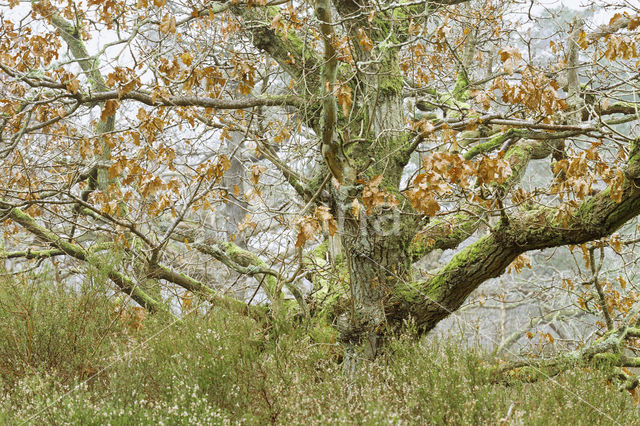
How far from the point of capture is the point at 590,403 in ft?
9.57

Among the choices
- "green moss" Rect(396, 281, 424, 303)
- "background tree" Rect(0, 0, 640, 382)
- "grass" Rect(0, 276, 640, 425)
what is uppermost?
"background tree" Rect(0, 0, 640, 382)

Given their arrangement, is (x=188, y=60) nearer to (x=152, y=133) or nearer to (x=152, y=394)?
(x=152, y=133)

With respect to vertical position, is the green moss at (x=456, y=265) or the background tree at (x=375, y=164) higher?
the background tree at (x=375, y=164)

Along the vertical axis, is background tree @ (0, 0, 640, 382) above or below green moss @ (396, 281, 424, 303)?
above

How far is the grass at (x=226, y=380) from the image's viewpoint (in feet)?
8.91

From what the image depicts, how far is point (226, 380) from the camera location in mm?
3180

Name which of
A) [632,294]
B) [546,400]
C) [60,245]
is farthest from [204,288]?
[632,294]

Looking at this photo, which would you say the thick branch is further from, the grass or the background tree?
the grass

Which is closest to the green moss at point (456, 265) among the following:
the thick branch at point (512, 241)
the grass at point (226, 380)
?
the thick branch at point (512, 241)

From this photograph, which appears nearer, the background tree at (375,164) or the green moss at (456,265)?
the background tree at (375,164)

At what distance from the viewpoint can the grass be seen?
272cm

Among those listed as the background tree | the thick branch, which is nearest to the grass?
the background tree

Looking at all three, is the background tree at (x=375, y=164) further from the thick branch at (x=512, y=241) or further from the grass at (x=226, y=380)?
the grass at (x=226, y=380)

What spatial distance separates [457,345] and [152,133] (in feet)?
10.2
